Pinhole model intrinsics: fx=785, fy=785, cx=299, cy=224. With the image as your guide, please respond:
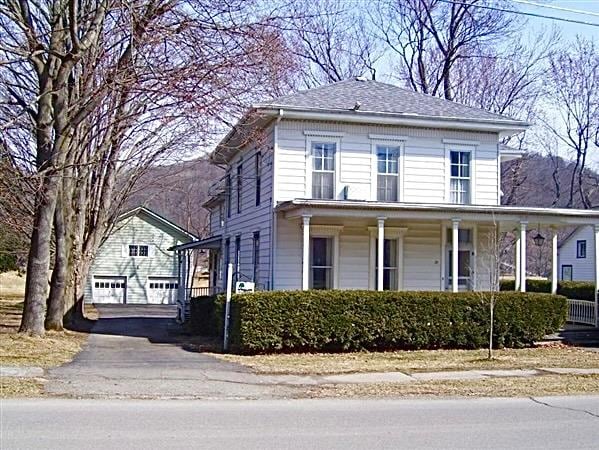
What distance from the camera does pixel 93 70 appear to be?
19938 mm

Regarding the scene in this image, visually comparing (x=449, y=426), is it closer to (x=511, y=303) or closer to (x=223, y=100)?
(x=223, y=100)

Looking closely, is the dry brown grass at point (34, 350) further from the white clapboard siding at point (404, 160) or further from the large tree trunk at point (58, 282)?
the white clapboard siding at point (404, 160)

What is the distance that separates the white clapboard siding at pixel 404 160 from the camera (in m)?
24.1

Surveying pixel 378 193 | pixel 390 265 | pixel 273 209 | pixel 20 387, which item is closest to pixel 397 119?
pixel 378 193

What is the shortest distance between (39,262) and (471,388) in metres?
11.6

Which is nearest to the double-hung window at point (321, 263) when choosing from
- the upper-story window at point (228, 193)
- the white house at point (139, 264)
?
the upper-story window at point (228, 193)

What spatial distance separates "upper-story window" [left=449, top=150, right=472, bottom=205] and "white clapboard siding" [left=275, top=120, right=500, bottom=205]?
0.26m

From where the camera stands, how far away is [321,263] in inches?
976

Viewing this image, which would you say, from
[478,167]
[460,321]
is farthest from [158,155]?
[460,321]

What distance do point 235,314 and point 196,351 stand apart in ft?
5.04

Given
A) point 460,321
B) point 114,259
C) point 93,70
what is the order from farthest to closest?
point 114,259 → point 460,321 → point 93,70

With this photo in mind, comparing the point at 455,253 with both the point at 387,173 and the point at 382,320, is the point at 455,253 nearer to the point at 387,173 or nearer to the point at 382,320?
the point at 387,173

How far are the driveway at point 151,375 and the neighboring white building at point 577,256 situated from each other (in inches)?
1483

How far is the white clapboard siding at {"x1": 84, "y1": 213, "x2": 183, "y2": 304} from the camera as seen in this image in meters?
56.3
